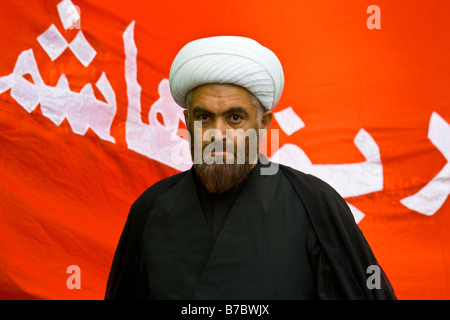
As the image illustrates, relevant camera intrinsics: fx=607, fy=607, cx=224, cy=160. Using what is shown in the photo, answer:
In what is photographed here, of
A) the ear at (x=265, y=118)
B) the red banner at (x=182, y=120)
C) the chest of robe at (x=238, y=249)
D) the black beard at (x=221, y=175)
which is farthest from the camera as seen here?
the red banner at (x=182, y=120)

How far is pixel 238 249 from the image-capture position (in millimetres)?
1618

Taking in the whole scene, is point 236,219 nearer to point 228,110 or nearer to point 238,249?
point 238,249

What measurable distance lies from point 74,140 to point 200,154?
126cm

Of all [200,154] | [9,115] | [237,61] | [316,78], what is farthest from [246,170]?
[9,115]

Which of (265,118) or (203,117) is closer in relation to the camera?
(203,117)

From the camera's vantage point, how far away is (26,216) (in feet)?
8.87

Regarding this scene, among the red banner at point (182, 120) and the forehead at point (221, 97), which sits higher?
the red banner at point (182, 120)

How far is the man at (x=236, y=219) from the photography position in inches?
63.2

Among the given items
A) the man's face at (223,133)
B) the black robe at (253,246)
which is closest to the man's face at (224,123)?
the man's face at (223,133)

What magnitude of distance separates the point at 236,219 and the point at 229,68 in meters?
0.42

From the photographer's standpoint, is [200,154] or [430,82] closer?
[200,154]

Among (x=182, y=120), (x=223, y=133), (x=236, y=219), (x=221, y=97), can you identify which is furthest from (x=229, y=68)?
(x=182, y=120)

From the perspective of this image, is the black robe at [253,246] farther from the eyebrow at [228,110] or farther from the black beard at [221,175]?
the eyebrow at [228,110]

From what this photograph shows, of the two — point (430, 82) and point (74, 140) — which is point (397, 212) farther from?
point (74, 140)
